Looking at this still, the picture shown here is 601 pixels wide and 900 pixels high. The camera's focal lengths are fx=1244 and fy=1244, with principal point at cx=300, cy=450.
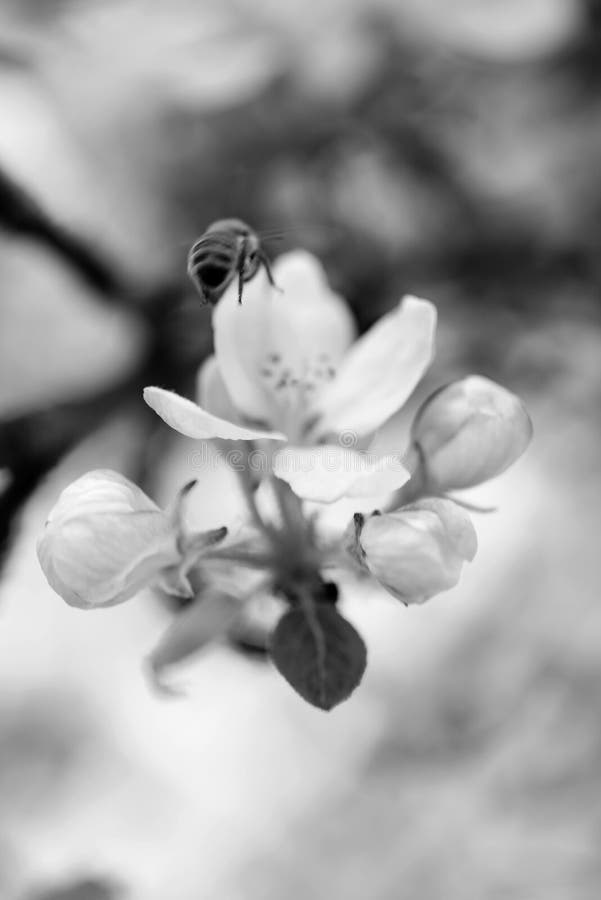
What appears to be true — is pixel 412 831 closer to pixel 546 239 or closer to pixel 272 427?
pixel 272 427

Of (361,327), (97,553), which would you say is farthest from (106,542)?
(361,327)

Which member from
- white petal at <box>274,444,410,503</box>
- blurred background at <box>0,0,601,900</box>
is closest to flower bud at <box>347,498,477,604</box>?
white petal at <box>274,444,410,503</box>

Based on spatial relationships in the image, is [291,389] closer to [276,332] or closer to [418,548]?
[276,332]

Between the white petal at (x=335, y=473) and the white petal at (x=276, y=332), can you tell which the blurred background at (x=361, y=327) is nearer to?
the white petal at (x=276, y=332)

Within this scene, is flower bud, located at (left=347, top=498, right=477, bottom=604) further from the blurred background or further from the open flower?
the blurred background

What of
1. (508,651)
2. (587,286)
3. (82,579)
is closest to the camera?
(82,579)

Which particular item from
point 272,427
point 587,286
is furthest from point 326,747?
point 587,286
